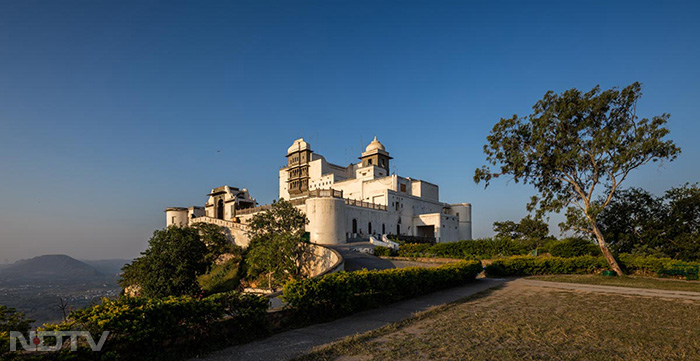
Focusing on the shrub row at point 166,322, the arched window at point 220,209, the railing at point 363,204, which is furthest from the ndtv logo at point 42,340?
the arched window at point 220,209

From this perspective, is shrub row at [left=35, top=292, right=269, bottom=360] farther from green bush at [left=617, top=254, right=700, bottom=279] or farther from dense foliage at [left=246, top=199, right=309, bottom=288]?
green bush at [left=617, top=254, right=700, bottom=279]

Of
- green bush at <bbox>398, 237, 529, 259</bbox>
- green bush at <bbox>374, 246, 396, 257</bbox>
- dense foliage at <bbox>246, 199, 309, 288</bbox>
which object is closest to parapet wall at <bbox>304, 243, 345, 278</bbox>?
dense foliage at <bbox>246, 199, 309, 288</bbox>

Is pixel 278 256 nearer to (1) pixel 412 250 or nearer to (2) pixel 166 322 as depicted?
(1) pixel 412 250

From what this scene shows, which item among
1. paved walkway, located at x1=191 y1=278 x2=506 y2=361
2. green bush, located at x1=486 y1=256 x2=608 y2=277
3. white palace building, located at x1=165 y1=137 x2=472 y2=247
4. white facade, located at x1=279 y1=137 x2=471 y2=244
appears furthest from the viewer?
white palace building, located at x1=165 y1=137 x2=472 y2=247

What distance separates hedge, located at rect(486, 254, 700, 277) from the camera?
2017 cm

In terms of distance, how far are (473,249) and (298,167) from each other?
38490 millimetres

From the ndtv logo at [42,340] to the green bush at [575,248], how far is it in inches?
1025

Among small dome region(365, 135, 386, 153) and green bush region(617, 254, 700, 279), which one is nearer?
green bush region(617, 254, 700, 279)

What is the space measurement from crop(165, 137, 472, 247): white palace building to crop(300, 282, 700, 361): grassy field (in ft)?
85.6

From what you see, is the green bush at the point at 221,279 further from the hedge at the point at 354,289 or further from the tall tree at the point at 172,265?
the hedge at the point at 354,289

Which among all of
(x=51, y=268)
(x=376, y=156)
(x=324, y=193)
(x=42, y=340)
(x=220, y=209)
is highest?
(x=376, y=156)

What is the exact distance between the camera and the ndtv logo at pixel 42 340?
500cm

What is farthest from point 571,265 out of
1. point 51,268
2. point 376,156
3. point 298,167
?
point 51,268

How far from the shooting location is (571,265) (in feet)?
70.7
